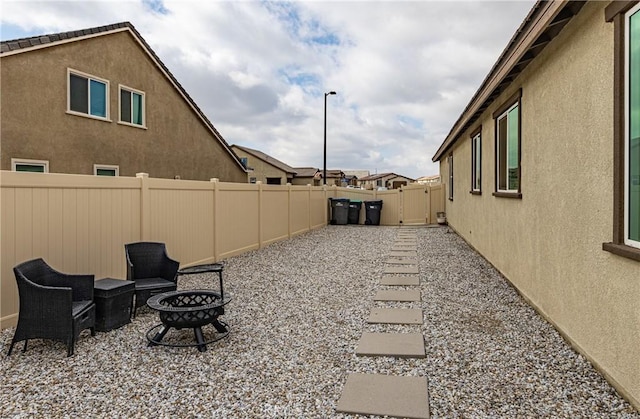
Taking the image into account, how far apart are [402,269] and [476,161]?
3478mm

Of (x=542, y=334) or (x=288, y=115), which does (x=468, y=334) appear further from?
(x=288, y=115)

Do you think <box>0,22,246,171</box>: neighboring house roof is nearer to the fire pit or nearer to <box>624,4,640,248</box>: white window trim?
the fire pit

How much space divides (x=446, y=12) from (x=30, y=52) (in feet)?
31.0

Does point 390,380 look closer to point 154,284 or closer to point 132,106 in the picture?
point 154,284

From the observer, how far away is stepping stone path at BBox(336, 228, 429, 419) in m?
2.70

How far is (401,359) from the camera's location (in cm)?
353

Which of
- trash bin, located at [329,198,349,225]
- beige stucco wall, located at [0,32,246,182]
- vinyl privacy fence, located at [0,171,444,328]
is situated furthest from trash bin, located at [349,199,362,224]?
vinyl privacy fence, located at [0,171,444,328]

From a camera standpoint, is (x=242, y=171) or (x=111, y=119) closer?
(x=111, y=119)

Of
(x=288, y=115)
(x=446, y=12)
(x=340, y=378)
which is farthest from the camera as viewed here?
(x=288, y=115)

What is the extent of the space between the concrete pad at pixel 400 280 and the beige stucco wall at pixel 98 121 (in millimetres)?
8797

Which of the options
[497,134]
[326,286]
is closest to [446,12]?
[497,134]

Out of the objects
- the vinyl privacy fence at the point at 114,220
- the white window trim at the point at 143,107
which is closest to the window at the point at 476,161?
the vinyl privacy fence at the point at 114,220

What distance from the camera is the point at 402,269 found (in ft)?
25.0

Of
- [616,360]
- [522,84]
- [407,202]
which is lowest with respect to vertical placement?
[616,360]
